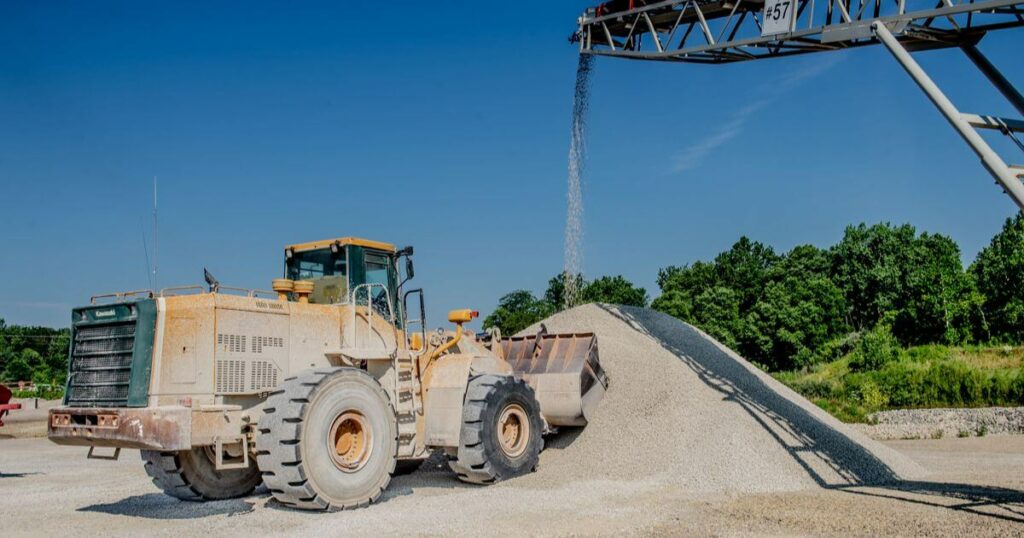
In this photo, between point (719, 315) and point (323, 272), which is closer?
point (323, 272)

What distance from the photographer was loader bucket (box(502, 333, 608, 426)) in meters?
12.7

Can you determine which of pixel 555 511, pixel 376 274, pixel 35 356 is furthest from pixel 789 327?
pixel 35 356

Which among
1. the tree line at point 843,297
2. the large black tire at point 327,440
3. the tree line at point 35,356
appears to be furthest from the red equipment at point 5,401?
the tree line at point 35,356

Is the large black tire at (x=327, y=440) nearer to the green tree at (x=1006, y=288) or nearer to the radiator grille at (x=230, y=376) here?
the radiator grille at (x=230, y=376)

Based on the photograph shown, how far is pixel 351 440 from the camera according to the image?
9289 mm

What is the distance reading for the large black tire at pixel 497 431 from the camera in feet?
34.6

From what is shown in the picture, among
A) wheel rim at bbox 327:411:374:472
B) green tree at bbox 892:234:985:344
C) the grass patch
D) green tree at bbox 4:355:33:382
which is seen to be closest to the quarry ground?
wheel rim at bbox 327:411:374:472

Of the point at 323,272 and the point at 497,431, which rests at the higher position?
the point at 323,272

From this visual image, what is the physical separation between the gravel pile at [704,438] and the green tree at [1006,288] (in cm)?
4222

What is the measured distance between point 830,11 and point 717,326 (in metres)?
44.0

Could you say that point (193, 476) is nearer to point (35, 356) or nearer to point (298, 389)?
point (298, 389)

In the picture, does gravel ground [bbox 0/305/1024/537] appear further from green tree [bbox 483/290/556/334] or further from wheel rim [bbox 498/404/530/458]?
green tree [bbox 483/290/556/334]

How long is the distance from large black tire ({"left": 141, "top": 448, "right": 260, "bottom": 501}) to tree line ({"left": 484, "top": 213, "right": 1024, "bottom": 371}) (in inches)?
1172

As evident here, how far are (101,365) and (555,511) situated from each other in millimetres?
5321
